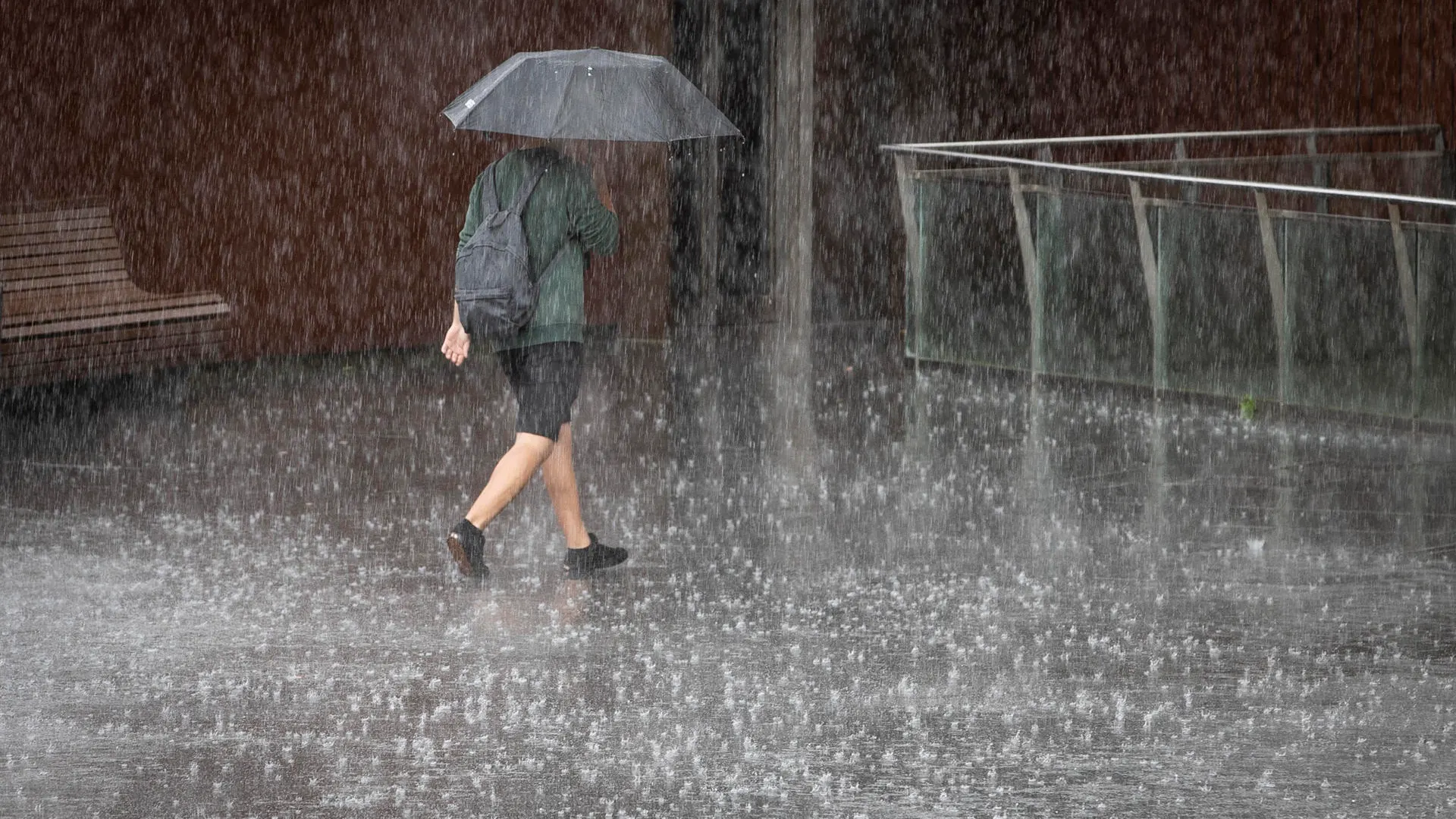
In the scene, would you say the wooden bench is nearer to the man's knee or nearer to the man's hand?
the man's hand

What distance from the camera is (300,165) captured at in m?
14.0

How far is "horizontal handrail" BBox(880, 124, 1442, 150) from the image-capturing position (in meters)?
13.2

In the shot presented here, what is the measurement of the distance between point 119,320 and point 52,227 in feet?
3.57

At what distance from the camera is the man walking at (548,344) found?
7.16 m

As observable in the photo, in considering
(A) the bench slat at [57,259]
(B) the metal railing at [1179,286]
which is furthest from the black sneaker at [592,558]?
(A) the bench slat at [57,259]

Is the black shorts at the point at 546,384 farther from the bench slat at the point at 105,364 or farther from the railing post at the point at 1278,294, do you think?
the bench slat at the point at 105,364

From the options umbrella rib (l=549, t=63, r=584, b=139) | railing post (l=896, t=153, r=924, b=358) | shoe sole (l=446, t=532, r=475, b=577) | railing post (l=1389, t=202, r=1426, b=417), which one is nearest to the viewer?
umbrella rib (l=549, t=63, r=584, b=139)

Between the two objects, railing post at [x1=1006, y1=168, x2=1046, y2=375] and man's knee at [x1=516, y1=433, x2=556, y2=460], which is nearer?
man's knee at [x1=516, y1=433, x2=556, y2=460]

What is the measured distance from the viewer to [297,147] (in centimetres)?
1402

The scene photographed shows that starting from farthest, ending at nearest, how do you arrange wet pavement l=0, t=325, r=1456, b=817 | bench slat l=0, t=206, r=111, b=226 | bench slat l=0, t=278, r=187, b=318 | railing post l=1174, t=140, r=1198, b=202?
railing post l=1174, t=140, r=1198, b=202, bench slat l=0, t=206, r=111, b=226, bench slat l=0, t=278, r=187, b=318, wet pavement l=0, t=325, r=1456, b=817

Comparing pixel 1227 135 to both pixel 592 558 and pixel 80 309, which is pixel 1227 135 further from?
pixel 592 558

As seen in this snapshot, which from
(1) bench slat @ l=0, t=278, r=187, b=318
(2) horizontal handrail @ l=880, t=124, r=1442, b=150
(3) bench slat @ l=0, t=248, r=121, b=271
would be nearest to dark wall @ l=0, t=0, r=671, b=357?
(3) bench slat @ l=0, t=248, r=121, b=271

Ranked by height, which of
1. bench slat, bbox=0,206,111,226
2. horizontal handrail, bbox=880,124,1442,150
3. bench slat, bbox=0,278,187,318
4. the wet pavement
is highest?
horizontal handrail, bbox=880,124,1442,150

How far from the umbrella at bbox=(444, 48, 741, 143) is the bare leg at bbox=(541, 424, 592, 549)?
1083 mm
